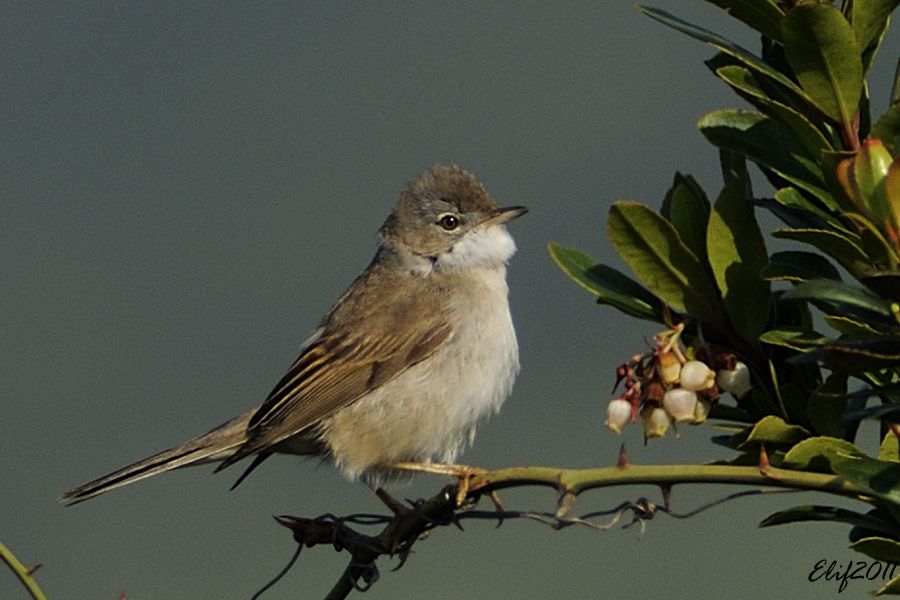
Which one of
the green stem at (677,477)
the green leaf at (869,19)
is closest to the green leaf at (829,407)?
the green stem at (677,477)

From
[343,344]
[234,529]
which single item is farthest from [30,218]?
[343,344]

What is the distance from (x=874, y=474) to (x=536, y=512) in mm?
507

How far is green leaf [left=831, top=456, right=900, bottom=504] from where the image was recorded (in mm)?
2516

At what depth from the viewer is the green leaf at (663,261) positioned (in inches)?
116

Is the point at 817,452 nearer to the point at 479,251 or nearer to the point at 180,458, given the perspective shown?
the point at 180,458

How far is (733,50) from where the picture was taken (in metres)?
2.85

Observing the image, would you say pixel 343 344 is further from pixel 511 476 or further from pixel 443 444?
pixel 511 476

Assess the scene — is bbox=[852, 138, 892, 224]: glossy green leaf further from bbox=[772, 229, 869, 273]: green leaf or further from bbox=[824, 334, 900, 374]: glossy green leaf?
bbox=[824, 334, 900, 374]: glossy green leaf

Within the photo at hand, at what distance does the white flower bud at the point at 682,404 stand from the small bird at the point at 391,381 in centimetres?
267

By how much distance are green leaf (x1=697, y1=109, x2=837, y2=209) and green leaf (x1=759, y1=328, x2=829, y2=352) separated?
0.23 meters

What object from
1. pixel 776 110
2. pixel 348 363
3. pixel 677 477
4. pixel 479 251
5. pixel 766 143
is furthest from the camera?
pixel 479 251

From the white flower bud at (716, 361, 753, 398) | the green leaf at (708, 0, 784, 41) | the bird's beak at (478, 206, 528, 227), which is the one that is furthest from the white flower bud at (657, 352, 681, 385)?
the bird's beak at (478, 206, 528, 227)

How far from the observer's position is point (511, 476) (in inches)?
104

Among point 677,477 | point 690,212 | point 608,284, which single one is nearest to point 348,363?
point 608,284
